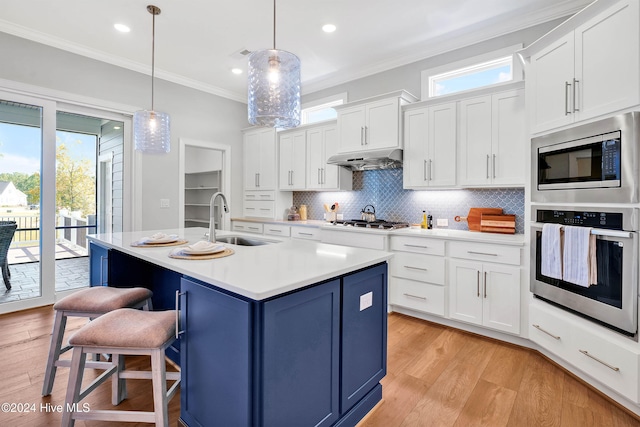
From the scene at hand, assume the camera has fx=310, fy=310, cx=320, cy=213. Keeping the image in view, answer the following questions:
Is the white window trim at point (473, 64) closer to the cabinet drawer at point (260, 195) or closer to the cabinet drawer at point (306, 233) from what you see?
the cabinet drawer at point (306, 233)

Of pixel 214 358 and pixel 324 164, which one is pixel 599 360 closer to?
pixel 214 358

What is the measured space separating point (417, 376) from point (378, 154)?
89.4 inches

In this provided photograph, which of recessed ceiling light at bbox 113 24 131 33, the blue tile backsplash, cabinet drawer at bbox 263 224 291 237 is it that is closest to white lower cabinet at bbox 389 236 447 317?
the blue tile backsplash

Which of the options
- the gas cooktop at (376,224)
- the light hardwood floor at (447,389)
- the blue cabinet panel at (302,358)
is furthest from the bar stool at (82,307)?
the gas cooktop at (376,224)

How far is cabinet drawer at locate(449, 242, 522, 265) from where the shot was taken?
2.61 metres

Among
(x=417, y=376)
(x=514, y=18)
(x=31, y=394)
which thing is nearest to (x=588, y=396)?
(x=417, y=376)

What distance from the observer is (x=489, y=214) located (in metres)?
3.17

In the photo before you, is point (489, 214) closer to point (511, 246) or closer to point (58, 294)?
point (511, 246)

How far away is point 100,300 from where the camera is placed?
181 cm

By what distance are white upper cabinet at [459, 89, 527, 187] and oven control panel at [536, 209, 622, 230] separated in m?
0.59

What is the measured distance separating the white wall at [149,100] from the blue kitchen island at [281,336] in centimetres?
279

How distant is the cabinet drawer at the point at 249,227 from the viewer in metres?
4.84

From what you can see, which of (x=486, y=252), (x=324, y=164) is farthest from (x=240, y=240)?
(x=486, y=252)

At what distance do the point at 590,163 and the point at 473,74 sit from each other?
191cm
